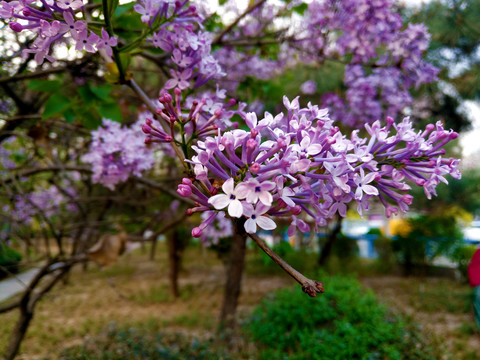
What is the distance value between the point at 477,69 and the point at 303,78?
3.08 meters

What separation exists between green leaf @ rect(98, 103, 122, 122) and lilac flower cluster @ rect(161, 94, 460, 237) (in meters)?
0.85

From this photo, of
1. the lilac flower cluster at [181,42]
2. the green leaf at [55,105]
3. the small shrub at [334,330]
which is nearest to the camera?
the lilac flower cluster at [181,42]

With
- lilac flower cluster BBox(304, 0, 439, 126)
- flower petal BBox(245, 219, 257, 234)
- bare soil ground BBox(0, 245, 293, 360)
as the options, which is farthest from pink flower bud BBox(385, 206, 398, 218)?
bare soil ground BBox(0, 245, 293, 360)

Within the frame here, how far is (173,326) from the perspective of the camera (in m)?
6.58

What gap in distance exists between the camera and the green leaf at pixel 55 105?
1600mm

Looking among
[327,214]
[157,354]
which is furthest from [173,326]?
[327,214]

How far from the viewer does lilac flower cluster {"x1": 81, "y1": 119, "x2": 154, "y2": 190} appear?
188 cm

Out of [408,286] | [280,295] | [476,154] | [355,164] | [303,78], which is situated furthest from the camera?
[476,154]

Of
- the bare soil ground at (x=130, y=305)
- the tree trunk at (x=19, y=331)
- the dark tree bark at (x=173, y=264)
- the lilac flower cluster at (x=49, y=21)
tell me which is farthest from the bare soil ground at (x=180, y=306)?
the lilac flower cluster at (x=49, y=21)

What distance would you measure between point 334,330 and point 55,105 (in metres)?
3.63

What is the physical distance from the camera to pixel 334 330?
4.03 meters

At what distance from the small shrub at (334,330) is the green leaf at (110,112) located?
2968 mm

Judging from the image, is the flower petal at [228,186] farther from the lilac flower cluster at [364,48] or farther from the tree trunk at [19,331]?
the tree trunk at [19,331]

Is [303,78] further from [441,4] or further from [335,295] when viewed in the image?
[335,295]
